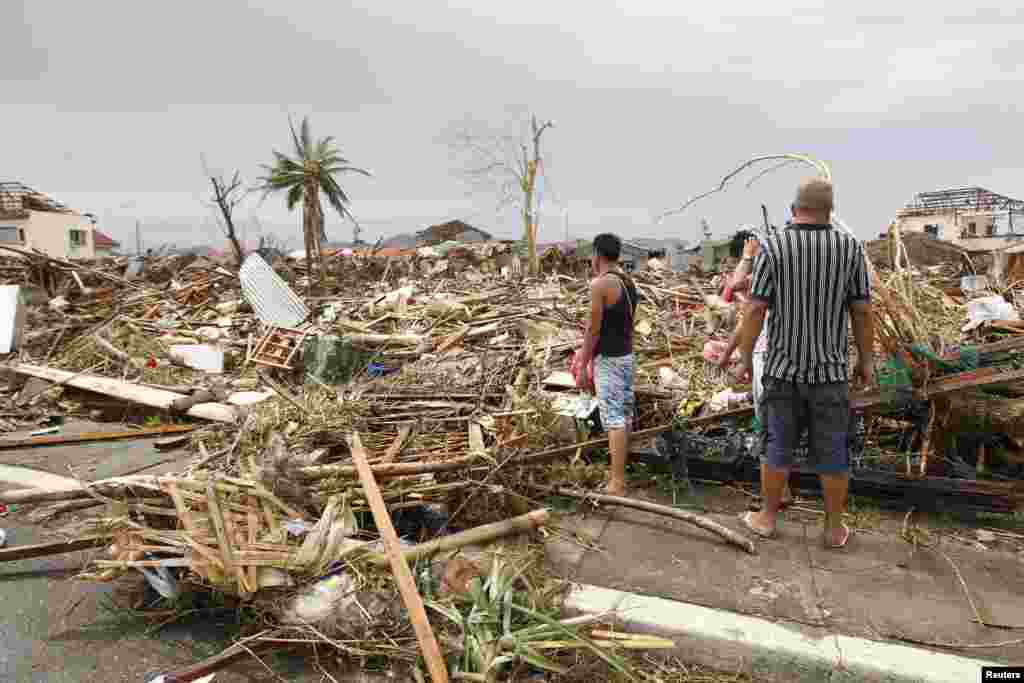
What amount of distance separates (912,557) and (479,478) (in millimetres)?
2492

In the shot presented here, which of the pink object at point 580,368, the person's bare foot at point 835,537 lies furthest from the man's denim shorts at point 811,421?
the pink object at point 580,368

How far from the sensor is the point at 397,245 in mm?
50438

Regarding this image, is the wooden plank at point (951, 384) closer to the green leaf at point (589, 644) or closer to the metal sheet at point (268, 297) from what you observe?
the green leaf at point (589, 644)

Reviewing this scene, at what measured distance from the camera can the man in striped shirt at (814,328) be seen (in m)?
3.00

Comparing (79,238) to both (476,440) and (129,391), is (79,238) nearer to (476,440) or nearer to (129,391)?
(129,391)

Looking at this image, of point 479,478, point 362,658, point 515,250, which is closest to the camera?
point 362,658

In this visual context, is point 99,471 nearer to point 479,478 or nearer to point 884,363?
point 479,478

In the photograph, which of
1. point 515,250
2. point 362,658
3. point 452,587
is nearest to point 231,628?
point 362,658

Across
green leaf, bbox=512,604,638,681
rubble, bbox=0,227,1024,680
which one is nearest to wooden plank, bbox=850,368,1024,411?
rubble, bbox=0,227,1024,680

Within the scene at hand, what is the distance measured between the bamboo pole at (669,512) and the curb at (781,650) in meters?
0.62

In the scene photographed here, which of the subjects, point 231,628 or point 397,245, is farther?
point 397,245

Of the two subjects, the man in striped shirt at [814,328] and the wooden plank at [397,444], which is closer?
the man in striped shirt at [814,328]

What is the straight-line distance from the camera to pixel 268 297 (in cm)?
1107

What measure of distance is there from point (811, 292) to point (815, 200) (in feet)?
1.61
